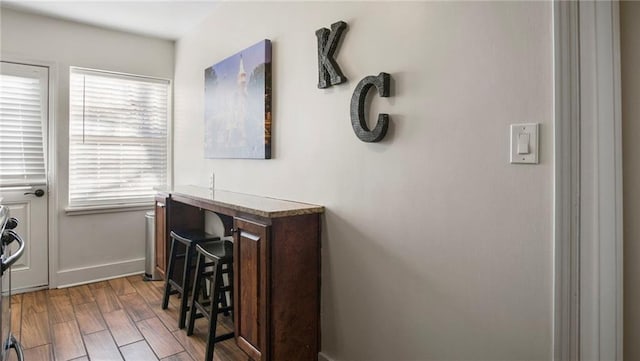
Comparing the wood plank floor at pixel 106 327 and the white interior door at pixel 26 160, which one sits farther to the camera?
the white interior door at pixel 26 160

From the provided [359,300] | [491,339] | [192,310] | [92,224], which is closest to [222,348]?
[192,310]

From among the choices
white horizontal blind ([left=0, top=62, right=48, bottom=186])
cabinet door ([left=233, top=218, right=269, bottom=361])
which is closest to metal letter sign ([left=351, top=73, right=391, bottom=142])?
cabinet door ([left=233, top=218, right=269, bottom=361])

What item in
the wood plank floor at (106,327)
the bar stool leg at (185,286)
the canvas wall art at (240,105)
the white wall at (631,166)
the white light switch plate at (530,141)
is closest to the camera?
the white wall at (631,166)

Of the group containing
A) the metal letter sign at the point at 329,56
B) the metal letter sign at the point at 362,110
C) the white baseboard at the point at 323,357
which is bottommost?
the white baseboard at the point at 323,357

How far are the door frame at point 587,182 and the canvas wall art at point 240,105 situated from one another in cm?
165

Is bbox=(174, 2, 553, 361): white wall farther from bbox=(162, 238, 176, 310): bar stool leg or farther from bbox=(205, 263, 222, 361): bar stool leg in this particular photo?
bbox=(162, 238, 176, 310): bar stool leg

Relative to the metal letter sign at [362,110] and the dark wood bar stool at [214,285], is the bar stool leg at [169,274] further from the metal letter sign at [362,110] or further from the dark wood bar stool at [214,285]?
the metal letter sign at [362,110]

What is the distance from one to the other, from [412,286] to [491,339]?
13.6 inches

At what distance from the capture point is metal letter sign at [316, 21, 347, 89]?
1.84 metres

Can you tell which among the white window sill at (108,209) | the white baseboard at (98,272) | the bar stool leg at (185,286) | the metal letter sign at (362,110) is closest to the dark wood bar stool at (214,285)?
the bar stool leg at (185,286)

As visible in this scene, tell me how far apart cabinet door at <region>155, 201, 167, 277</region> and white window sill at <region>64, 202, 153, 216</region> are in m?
0.64

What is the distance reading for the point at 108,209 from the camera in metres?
3.62

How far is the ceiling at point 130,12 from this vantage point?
297 centimetres

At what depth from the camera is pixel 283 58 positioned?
2293 millimetres
